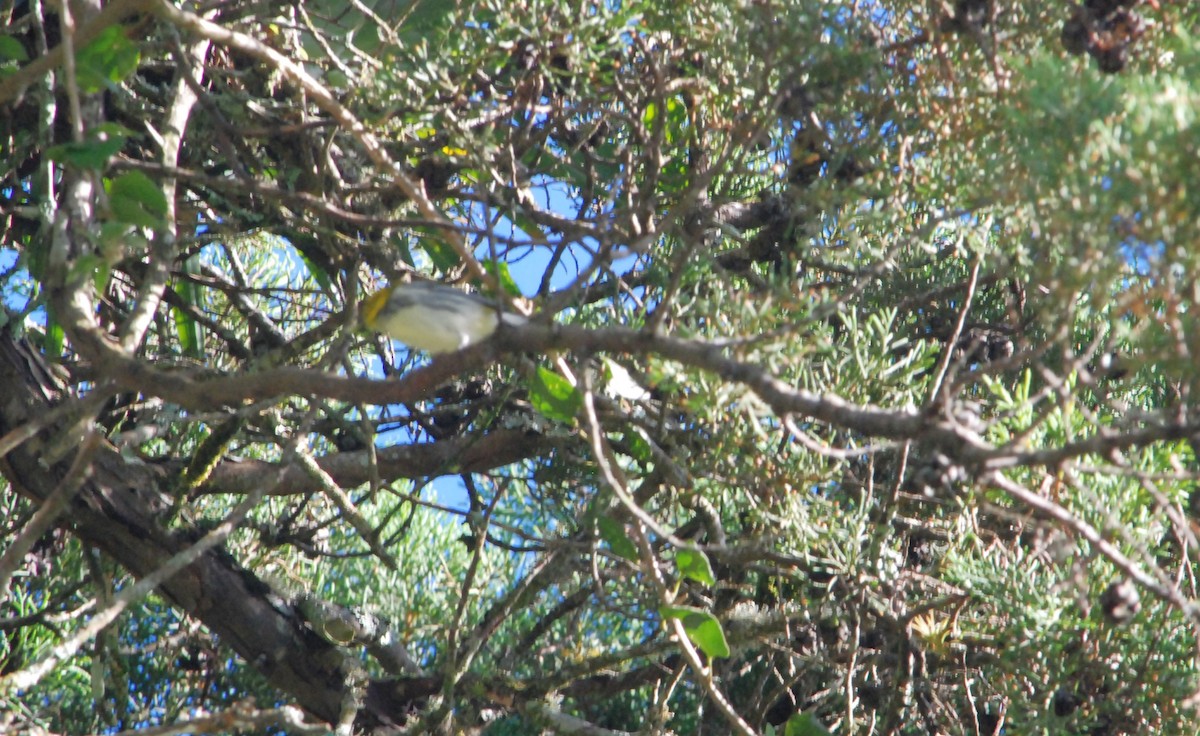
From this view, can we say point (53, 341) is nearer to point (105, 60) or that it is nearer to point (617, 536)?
point (105, 60)

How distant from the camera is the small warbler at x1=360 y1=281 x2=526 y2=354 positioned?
7.00 feet

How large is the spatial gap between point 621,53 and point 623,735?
3.81ft

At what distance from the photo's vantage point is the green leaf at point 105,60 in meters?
1.58

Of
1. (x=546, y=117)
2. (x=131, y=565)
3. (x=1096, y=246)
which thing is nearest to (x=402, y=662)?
(x=131, y=565)

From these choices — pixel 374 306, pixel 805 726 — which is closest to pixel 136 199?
pixel 374 306

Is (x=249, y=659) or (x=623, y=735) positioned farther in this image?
(x=249, y=659)

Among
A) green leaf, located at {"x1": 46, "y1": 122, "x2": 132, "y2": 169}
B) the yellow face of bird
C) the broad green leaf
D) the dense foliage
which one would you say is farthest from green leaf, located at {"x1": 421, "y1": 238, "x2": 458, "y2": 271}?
green leaf, located at {"x1": 46, "y1": 122, "x2": 132, "y2": 169}

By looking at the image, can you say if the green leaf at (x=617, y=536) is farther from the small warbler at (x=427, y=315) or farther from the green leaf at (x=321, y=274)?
the green leaf at (x=321, y=274)

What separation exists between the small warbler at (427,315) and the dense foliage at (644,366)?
0.07 m

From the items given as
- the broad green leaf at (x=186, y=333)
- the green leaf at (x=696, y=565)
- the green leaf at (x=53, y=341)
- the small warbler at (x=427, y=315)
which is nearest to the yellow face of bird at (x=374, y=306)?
the small warbler at (x=427, y=315)

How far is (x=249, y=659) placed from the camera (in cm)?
207

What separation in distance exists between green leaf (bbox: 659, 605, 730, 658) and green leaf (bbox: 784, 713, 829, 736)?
0.25 m

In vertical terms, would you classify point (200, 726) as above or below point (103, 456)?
below

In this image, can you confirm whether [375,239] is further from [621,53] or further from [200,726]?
[200,726]
